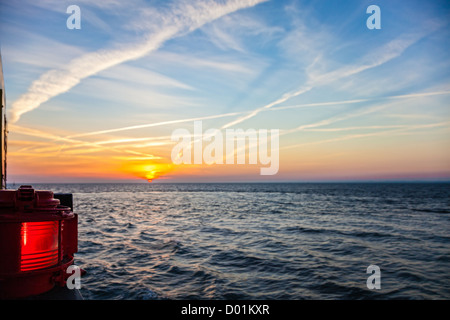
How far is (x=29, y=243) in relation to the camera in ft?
14.6

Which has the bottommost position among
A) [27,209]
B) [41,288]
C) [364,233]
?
[364,233]

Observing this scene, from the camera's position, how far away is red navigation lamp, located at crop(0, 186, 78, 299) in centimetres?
423

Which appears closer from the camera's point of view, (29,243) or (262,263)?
(29,243)

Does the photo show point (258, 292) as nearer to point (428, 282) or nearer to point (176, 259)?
point (176, 259)

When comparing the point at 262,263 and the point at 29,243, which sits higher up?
the point at 29,243

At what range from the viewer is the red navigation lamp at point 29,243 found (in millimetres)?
4227

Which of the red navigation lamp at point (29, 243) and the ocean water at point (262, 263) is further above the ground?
the red navigation lamp at point (29, 243)

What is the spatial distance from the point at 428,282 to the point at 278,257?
5.91m

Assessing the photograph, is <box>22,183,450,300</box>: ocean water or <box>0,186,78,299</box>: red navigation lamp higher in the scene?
<box>0,186,78,299</box>: red navigation lamp

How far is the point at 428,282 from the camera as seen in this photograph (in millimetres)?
11312

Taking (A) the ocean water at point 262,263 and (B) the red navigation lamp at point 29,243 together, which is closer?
(B) the red navigation lamp at point 29,243

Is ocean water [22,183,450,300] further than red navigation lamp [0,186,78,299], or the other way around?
ocean water [22,183,450,300]
